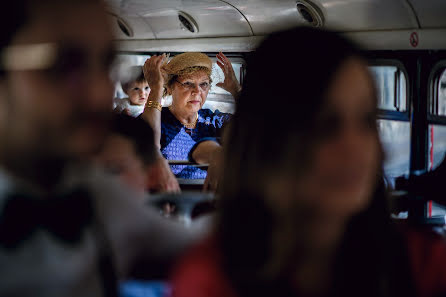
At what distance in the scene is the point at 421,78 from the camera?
4180mm

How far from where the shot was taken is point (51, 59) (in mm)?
780

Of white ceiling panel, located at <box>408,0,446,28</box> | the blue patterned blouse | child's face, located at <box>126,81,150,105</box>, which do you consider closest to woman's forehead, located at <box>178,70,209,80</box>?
the blue patterned blouse

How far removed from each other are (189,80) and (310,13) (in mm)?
1294

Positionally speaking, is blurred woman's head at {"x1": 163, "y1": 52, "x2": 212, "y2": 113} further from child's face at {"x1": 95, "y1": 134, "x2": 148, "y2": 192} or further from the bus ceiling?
child's face at {"x1": 95, "y1": 134, "x2": 148, "y2": 192}

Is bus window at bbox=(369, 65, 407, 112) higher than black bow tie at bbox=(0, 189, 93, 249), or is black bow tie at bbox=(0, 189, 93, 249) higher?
bus window at bbox=(369, 65, 407, 112)

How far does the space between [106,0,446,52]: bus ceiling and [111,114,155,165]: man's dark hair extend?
2.40 m

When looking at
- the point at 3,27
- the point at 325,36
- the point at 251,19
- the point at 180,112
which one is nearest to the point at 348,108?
the point at 325,36

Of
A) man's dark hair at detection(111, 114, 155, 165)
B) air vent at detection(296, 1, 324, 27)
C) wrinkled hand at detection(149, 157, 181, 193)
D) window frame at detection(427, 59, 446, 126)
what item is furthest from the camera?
air vent at detection(296, 1, 324, 27)

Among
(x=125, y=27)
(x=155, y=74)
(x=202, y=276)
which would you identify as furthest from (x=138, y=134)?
(x=125, y=27)

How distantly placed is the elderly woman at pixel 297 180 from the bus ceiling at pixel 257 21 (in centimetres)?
323

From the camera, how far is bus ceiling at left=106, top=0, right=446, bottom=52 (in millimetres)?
4145

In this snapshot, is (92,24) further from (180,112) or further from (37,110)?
(180,112)

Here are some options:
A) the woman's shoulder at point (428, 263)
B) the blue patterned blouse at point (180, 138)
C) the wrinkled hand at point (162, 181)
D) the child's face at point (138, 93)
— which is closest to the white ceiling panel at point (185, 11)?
the child's face at point (138, 93)

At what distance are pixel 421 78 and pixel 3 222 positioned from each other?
3862 millimetres
